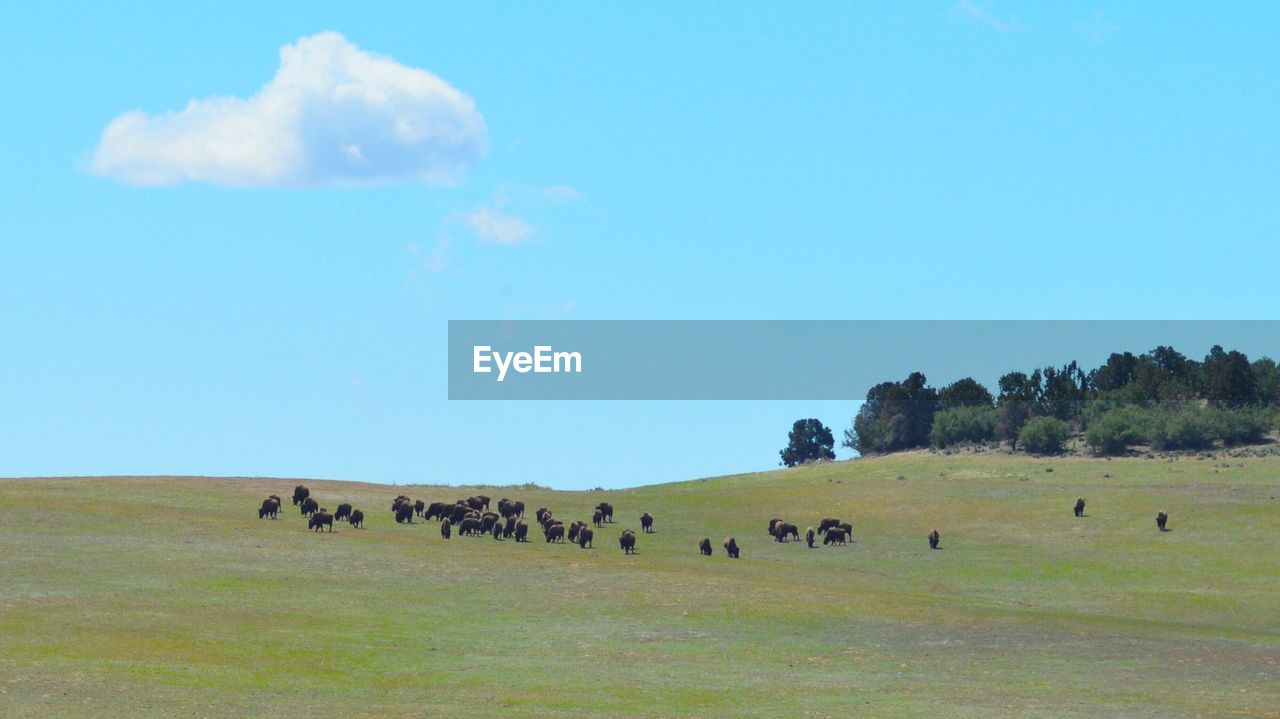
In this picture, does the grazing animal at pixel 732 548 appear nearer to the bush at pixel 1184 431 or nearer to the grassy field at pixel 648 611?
the grassy field at pixel 648 611

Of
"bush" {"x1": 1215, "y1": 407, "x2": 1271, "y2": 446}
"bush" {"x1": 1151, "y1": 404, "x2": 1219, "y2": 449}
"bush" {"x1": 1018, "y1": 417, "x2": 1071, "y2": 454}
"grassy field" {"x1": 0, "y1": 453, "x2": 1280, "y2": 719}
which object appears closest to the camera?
"grassy field" {"x1": 0, "y1": 453, "x2": 1280, "y2": 719}

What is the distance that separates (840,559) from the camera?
6100 centimetres

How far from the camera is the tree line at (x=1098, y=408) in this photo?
110938 mm

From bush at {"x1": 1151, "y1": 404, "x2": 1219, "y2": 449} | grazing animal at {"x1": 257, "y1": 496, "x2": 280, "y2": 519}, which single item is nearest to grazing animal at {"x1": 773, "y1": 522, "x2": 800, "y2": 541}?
grazing animal at {"x1": 257, "y1": 496, "x2": 280, "y2": 519}

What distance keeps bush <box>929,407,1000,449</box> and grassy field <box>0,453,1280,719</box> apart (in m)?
47.6

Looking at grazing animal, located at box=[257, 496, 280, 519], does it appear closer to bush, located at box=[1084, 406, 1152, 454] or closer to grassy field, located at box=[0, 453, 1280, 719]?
grassy field, located at box=[0, 453, 1280, 719]

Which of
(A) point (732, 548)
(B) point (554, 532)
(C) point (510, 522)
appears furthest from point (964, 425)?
(B) point (554, 532)

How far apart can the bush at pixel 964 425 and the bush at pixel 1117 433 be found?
Result: 44.6ft

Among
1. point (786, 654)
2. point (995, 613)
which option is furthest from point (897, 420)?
point (786, 654)

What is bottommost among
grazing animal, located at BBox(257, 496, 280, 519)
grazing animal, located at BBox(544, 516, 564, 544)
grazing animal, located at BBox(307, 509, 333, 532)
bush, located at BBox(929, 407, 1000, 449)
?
grazing animal, located at BBox(544, 516, 564, 544)

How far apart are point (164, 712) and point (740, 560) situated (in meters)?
35.3

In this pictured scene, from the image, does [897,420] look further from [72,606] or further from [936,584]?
[72,606]

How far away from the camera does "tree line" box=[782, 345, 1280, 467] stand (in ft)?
364

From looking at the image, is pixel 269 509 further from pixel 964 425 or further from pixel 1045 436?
pixel 964 425
